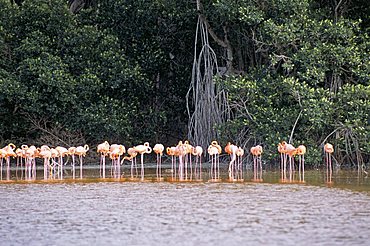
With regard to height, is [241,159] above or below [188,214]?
above

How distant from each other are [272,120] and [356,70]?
8.08ft

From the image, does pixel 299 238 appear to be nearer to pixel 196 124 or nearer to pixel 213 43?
pixel 196 124

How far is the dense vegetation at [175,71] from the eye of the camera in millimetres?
20422

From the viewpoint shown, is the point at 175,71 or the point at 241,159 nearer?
the point at 241,159

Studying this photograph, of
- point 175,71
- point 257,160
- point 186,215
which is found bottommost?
point 186,215

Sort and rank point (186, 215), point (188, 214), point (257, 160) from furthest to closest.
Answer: point (257, 160) → point (188, 214) → point (186, 215)

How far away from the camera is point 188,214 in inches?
420

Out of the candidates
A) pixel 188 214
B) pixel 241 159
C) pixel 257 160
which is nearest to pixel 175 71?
pixel 257 160

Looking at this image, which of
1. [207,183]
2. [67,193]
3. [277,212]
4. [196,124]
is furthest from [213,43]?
[277,212]

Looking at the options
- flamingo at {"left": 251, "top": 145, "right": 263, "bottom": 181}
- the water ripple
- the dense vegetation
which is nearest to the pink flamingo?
flamingo at {"left": 251, "top": 145, "right": 263, "bottom": 181}

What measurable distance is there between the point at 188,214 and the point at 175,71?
50.8 feet

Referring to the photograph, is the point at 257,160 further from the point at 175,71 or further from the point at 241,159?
the point at 175,71

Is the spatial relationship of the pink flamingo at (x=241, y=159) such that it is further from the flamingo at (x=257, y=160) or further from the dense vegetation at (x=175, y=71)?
the dense vegetation at (x=175, y=71)

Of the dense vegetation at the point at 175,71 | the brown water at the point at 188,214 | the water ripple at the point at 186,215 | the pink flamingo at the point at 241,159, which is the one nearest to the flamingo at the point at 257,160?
the pink flamingo at the point at 241,159
